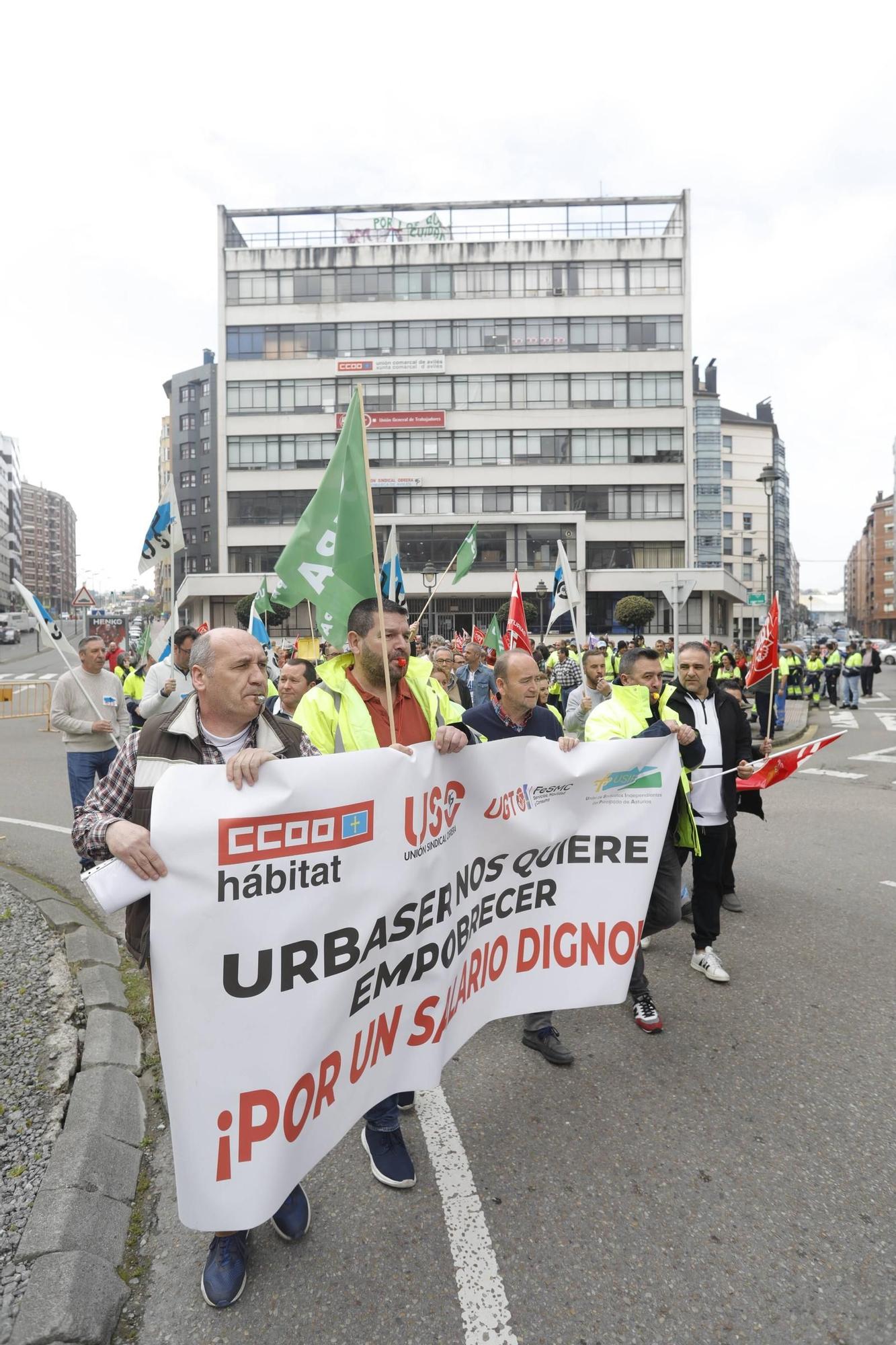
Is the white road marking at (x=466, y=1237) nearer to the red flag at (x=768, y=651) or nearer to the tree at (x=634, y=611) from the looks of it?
the red flag at (x=768, y=651)

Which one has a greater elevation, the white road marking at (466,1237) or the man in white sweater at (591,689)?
the man in white sweater at (591,689)

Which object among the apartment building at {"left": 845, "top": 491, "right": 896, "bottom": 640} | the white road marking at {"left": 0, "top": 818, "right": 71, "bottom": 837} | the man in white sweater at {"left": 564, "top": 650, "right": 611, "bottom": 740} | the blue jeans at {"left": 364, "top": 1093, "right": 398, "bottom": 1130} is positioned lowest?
the white road marking at {"left": 0, "top": 818, "right": 71, "bottom": 837}

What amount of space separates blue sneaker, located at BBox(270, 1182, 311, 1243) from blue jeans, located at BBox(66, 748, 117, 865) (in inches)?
190

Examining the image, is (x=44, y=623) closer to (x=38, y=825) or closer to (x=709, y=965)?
(x=38, y=825)

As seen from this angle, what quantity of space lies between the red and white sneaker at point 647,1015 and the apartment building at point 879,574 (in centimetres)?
13545

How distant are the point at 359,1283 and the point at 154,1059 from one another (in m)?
1.69

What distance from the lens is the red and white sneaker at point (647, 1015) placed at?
4129mm

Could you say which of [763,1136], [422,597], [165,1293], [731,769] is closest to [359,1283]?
[165,1293]

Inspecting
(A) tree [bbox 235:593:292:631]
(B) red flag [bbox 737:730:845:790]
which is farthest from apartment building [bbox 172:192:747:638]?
(B) red flag [bbox 737:730:845:790]

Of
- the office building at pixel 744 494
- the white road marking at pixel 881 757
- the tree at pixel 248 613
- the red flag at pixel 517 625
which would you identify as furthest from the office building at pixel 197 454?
the red flag at pixel 517 625

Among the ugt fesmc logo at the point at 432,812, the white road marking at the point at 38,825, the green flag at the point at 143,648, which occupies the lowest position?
the white road marking at the point at 38,825

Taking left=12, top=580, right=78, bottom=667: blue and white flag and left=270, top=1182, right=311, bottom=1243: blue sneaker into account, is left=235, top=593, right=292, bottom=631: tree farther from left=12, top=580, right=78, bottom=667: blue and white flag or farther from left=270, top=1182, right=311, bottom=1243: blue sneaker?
left=270, top=1182, right=311, bottom=1243: blue sneaker

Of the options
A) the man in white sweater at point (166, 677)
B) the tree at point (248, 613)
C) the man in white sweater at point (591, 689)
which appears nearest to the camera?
the man in white sweater at point (591, 689)

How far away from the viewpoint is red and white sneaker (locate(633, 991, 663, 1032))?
163 inches
